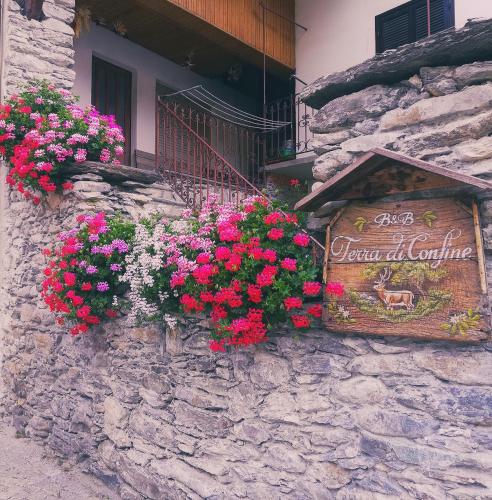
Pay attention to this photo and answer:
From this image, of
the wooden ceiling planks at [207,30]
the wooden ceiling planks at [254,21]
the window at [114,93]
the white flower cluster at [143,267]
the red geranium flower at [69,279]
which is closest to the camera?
the white flower cluster at [143,267]

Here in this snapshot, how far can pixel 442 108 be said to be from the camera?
2.50 m

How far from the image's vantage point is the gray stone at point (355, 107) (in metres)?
2.73

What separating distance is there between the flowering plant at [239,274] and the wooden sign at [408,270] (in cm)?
20

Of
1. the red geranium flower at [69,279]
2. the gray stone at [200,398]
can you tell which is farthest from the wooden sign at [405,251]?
the red geranium flower at [69,279]

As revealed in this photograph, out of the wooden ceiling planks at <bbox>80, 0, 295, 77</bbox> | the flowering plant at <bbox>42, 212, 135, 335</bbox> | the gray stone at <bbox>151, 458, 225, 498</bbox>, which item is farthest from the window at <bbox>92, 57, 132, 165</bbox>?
the gray stone at <bbox>151, 458, 225, 498</bbox>

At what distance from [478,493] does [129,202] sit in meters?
4.08

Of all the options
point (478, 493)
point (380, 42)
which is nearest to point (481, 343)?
point (478, 493)

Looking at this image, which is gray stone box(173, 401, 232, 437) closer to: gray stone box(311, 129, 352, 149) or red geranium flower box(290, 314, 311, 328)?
red geranium flower box(290, 314, 311, 328)

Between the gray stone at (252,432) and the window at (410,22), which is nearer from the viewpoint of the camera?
the gray stone at (252,432)

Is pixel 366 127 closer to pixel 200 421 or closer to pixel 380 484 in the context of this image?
pixel 380 484

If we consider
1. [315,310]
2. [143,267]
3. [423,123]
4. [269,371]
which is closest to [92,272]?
[143,267]

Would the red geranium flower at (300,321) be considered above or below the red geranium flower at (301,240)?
below

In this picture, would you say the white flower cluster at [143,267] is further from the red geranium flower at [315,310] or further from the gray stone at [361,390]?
the gray stone at [361,390]

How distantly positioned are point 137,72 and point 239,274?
629cm
